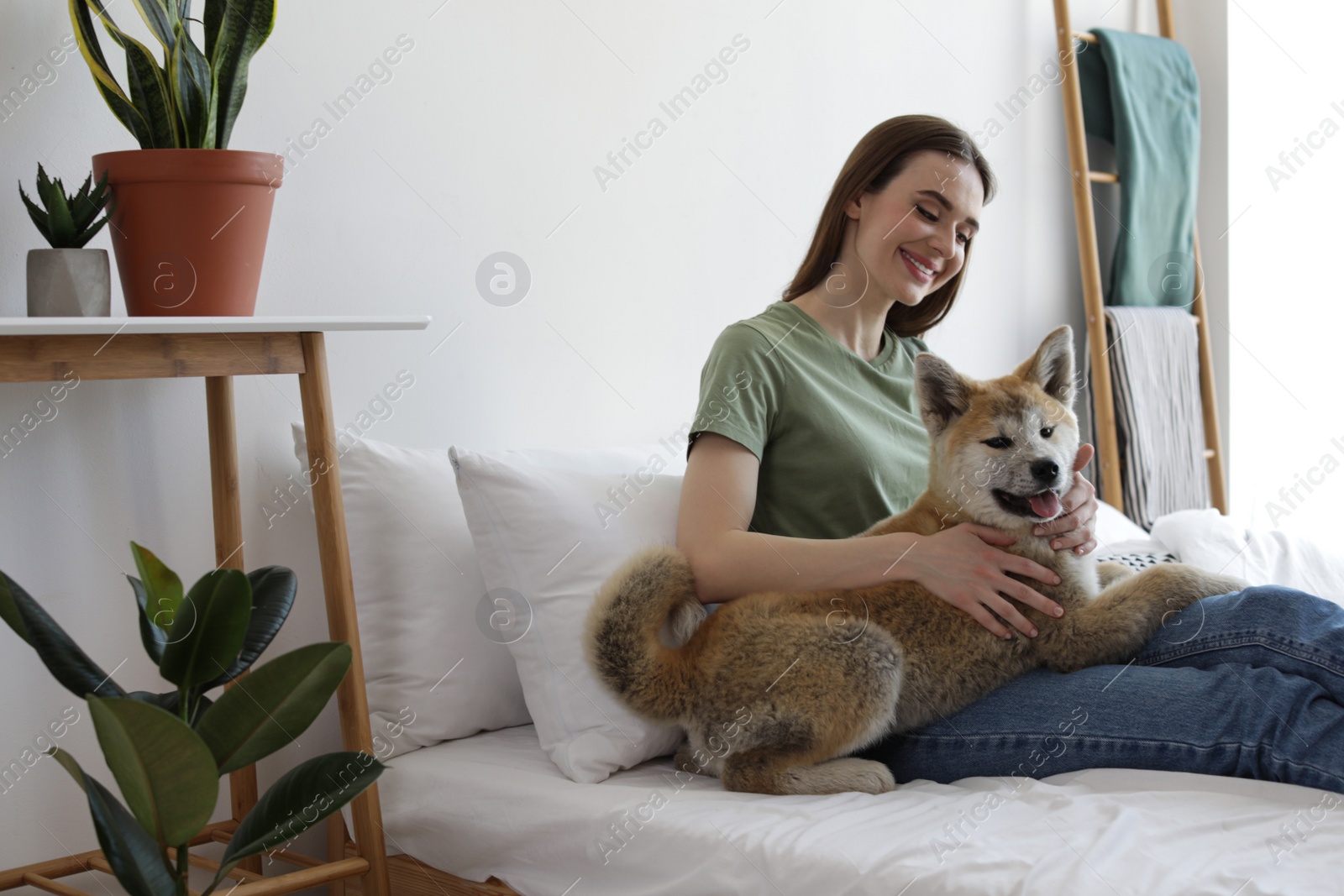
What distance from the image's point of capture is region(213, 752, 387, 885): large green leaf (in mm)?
1161

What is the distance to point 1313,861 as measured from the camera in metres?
1.03

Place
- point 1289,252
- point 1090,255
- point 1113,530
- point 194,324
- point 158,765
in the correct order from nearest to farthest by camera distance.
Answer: point 158,765, point 194,324, point 1113,530, point 1090,255, point 1289,252

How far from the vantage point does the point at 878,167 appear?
5.81ft

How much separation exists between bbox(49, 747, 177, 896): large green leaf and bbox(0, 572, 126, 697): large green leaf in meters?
0.08

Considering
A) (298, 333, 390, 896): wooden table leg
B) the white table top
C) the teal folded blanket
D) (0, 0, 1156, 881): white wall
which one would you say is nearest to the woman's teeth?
(0, 0, 1156, 881): white wall

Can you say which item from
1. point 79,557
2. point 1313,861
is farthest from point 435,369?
point 1313,861

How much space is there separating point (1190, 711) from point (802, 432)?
65 centimetres

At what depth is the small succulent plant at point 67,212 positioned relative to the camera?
51.4 inches

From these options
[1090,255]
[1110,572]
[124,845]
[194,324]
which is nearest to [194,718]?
[124,845]

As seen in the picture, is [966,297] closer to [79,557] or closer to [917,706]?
[917,706]

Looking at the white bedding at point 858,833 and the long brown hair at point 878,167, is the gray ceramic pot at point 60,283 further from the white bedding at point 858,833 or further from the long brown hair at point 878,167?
the long brown hair at point 878,167

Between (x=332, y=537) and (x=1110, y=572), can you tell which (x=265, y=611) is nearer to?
(x=332, y=537)

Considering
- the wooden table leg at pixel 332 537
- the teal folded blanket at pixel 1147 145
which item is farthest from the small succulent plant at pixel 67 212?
the teal folded blanket at pixel 1147 145

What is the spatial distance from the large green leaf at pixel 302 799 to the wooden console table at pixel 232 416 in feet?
0.58
